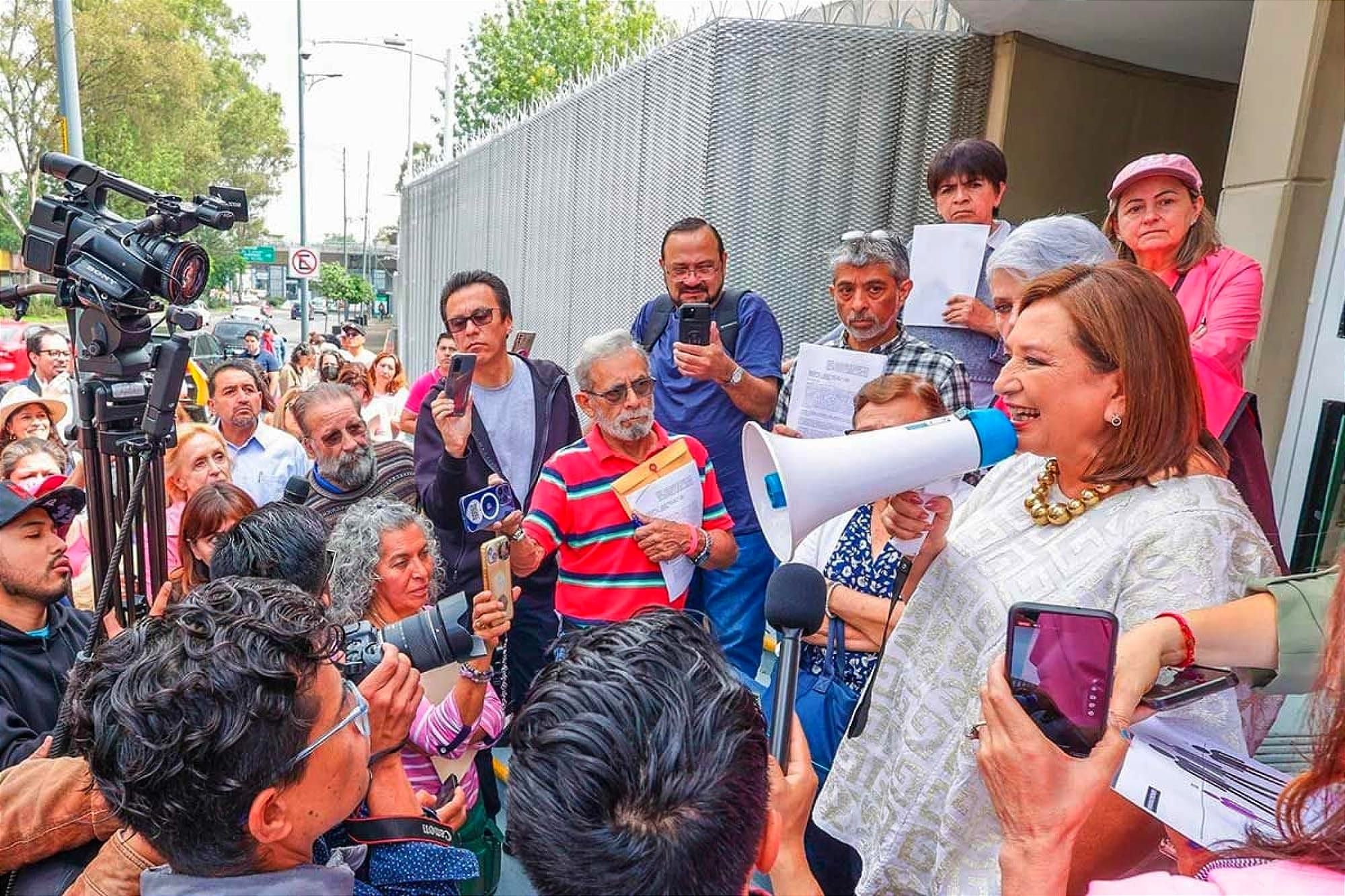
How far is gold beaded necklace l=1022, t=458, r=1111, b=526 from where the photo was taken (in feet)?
5.15

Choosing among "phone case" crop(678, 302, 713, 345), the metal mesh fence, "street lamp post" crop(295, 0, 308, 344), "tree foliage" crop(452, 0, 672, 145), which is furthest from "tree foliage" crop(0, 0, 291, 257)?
"phone case" crop(678, 302, 713, 345)

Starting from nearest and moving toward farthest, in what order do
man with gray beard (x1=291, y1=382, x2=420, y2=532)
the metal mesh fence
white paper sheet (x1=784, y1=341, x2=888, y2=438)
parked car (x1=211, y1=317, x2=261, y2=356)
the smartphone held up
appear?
the smartphone held up, white paper sheet (x1=784, y1=341, x2=888, y2=438), man with gray beard (x1=291, y1=382, x2=420, y2=532), the metal mesh fence, parked car (x1=211, y1=317, x2=261, y2=356)

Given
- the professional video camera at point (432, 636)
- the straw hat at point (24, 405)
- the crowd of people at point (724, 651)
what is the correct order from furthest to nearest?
the straw hat at point (24, 405), the professional video camera at point (432, 636), the crowd of people at point (724, 651)

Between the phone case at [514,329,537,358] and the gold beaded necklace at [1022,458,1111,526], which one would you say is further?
the phone case at [514,329,537,358]

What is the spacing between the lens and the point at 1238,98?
4.14 metres

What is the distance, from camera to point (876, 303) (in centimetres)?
316

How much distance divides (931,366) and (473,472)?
1.72 m

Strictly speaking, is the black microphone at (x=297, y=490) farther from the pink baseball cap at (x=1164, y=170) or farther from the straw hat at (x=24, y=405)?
the pink baseball cap at (x=1164, y=170)

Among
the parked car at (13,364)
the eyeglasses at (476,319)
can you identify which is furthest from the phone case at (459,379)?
the parked car at (13,364)

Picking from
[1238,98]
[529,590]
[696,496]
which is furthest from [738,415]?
[1238,98]

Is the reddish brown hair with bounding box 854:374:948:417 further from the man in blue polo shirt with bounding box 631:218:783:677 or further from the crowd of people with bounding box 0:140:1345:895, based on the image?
the man in blue polo shirt with bounding box 631:218:783:677

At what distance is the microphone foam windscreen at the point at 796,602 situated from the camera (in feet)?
4.47

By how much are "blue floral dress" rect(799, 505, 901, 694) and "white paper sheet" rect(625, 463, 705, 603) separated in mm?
705

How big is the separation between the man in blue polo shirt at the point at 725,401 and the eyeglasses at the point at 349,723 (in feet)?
7.20
